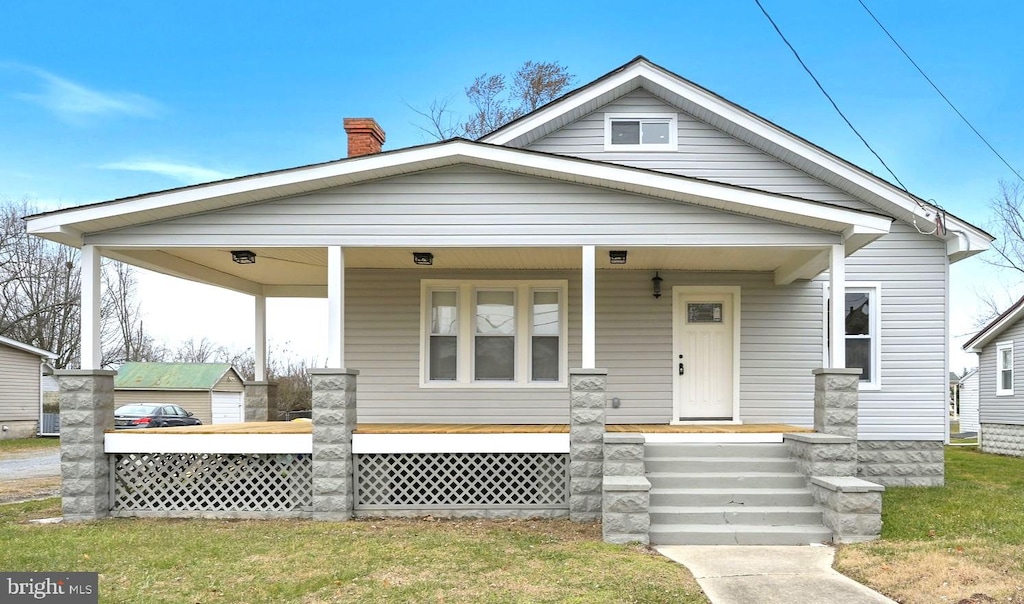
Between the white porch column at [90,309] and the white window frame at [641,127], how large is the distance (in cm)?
686

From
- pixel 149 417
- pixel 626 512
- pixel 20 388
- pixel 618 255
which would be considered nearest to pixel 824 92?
pixel 618 255

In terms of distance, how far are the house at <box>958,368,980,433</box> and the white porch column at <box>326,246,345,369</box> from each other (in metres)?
33.6

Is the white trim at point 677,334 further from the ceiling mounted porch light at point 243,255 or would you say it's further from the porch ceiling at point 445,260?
the ceiling mounted porch light at point 243,255

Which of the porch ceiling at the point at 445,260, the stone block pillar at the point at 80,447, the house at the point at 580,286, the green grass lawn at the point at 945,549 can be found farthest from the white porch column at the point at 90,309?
the green grass lawn at the point at 945,549

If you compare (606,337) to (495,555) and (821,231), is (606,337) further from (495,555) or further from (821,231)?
(495,555)

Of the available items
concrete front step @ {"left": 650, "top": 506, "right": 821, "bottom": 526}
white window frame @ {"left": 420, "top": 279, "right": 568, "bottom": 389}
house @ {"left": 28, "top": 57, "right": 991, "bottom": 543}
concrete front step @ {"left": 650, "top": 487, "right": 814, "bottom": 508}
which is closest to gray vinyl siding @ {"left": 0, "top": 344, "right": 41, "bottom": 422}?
house @ {"left": 28, "top": 57, "right": 991, "bottom": 543}

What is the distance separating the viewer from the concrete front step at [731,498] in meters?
7.38

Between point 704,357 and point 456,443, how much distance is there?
415 centimetres

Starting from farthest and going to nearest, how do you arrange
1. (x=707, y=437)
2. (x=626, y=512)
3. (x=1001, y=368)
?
(x=1001, y=368), (x=707, y=437), (x=626, y=512)

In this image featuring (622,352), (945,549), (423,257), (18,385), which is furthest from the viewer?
(18,385)

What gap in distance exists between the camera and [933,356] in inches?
410

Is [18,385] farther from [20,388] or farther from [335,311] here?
[335,311]

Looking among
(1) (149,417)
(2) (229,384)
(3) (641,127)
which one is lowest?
(1) (149,417)

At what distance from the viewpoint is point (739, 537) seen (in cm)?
684
